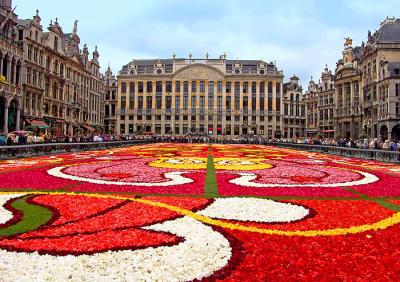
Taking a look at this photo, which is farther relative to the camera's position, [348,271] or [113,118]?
[113,118]

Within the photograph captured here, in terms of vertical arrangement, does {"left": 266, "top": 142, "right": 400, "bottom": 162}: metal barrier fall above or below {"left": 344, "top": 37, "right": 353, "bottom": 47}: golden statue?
below

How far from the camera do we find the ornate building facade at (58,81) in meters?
46.1

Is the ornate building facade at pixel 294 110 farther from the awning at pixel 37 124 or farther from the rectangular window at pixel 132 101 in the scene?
the awning at pixel 37 124

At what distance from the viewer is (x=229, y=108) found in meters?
92.1

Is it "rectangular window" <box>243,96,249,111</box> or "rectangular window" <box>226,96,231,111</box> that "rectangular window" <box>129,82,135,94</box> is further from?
"rectangular window" <box>243,96,249,111</box>

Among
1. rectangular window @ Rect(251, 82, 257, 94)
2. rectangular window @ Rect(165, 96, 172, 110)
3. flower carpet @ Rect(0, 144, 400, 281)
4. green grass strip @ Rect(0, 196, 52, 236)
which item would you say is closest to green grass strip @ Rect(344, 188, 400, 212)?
flower carpet @ Rect(0, 144, 400, 281)

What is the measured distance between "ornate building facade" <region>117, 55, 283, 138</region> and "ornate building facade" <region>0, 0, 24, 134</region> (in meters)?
52.3

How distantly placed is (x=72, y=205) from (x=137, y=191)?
2.05 metres

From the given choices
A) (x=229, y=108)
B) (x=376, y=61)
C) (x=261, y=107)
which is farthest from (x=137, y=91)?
(x=376, y=61)

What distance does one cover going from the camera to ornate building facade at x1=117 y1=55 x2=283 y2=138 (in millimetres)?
91312

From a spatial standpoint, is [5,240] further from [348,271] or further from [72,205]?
[348,271]

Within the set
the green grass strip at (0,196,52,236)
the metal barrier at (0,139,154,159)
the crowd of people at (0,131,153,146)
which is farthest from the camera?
the crowd of people at (0,131,153,146)

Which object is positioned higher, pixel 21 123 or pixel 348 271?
pixel 21 123

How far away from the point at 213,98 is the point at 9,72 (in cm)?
5921
